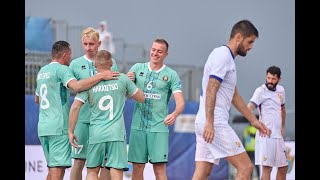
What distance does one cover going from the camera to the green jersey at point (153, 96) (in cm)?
1072

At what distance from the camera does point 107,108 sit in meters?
9.82

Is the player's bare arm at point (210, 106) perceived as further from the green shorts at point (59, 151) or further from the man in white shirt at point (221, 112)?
the green shorts at point (59, 151)

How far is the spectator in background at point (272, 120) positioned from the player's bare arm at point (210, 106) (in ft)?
13.2

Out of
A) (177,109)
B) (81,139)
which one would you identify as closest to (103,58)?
(177,109)

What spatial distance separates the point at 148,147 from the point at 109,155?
97 cm

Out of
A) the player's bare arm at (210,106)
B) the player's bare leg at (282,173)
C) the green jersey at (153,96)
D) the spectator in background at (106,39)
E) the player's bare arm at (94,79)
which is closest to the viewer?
the player's bare arm at (210,106)

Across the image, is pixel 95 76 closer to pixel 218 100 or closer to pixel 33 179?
pixel 218 100

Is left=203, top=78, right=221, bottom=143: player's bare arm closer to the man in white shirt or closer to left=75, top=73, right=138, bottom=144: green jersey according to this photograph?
the man in white shirt

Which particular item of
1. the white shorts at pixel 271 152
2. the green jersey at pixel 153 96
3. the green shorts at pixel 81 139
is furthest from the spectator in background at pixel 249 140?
the green shorts at pixel 81 139

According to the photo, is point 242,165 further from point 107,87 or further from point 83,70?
point 83,70

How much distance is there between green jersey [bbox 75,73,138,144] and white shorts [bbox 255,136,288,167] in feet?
12.5

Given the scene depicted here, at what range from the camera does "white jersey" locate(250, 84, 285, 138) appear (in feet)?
43.0

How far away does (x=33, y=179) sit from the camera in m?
15.8
